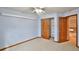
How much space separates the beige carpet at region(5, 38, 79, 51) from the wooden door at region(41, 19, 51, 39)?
89mm

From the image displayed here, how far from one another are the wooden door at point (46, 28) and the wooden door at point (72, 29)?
35cm

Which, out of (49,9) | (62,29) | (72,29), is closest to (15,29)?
(49,9)

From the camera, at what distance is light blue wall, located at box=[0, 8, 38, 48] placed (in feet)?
4.75

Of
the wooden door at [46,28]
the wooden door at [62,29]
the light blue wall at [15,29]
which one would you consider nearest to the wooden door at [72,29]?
the wooden door at [62,29]

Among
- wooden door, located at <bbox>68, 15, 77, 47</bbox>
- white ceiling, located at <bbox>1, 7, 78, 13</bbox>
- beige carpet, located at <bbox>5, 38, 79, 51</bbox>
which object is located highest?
white ceiling, located at <bbox>1, 7, 78, 13</bbox>

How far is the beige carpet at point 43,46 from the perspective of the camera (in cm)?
148

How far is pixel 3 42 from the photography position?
1440 millimetres

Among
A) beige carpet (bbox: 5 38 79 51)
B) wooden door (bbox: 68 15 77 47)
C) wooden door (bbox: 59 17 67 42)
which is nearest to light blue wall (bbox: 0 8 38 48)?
beige carpet (bbox: 5 38 79 51)

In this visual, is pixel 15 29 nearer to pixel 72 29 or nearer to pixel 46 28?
pixel 46 28

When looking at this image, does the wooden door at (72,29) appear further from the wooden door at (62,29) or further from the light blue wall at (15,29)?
the light blue wall at (15,29)

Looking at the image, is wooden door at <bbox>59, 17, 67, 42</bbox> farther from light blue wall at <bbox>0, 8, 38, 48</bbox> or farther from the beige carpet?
light blue wall at <bbox>0, 8, 38, 48</bbox>
